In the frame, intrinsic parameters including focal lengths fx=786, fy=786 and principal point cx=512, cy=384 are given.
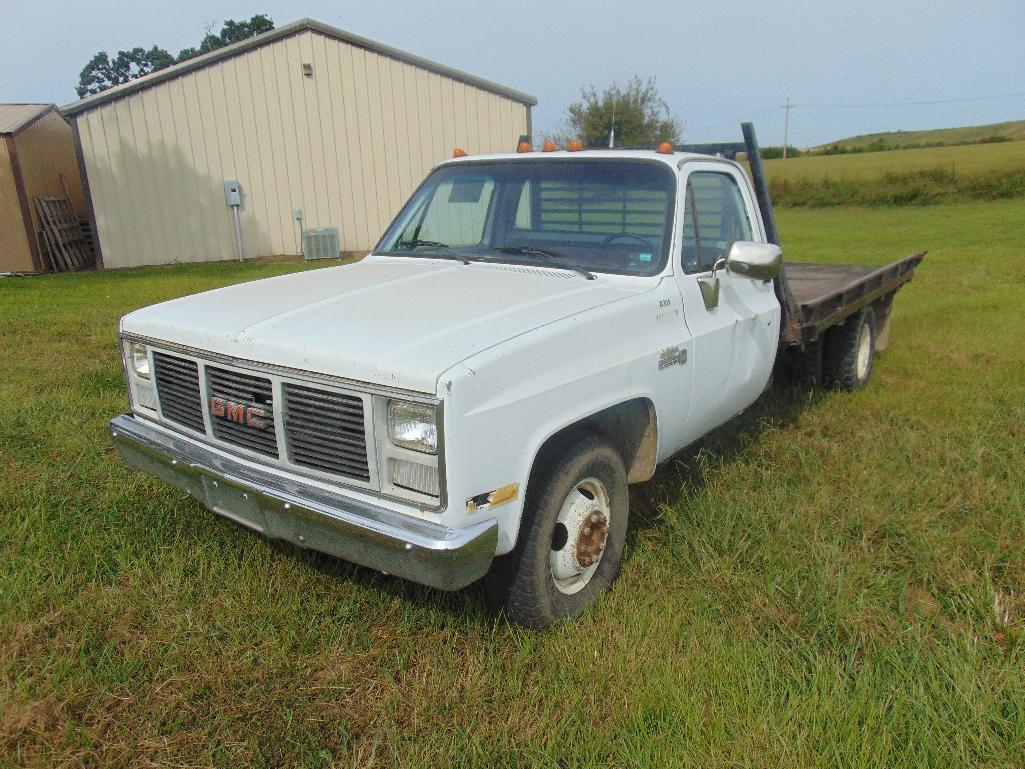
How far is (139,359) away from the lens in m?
3.47

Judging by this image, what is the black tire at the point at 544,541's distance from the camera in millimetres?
2867

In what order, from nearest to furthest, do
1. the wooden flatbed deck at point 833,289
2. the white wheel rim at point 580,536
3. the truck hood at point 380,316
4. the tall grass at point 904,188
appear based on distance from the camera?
the truck hood at point 380,316 < the white wheel rim at point 580,536 < the wooden flatbed deck at point 833,289 < the tall grass at point 904,188

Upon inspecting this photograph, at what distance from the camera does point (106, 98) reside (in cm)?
1427

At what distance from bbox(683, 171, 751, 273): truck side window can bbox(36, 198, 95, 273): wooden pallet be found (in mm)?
15099

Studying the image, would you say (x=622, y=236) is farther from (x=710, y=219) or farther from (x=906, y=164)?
(x=906, y=164)

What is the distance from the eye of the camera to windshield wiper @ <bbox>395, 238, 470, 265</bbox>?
404 centimetres

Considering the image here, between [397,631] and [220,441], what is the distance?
3.36 ft

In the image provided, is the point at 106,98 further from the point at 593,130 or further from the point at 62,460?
the point at 62,460

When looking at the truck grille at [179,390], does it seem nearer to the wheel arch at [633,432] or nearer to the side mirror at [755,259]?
the wheel arch at [633,432]

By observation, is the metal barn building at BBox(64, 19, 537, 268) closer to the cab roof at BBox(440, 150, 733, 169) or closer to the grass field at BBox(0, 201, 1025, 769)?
the grass field at BBox(0, 201, 1025, 769)

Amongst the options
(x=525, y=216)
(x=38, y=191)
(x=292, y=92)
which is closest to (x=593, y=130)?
(x=292, y=92)

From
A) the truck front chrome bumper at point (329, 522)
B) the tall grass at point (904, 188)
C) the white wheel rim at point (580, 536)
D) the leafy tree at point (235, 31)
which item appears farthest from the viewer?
the leafy tree at point (235, 31)

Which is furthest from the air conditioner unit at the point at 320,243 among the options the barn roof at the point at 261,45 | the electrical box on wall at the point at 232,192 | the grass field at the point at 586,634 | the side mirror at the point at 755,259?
the side mirror at the point at 755,259

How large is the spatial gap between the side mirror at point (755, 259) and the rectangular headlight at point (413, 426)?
1847 mm
